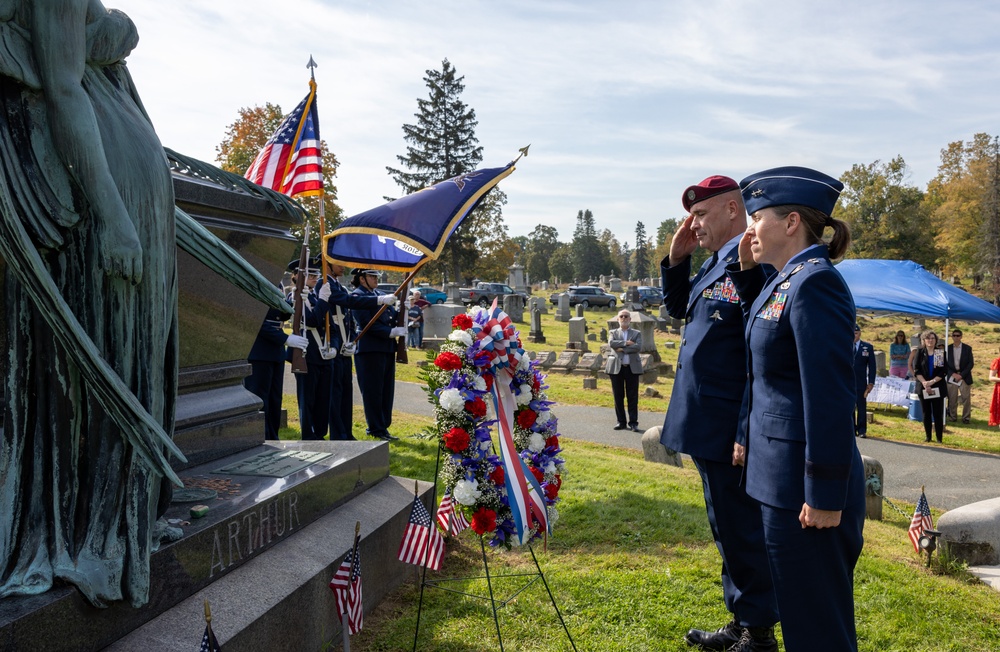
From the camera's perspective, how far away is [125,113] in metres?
2.75

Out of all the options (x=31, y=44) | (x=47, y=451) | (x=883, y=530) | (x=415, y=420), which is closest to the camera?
(x=31, y=44)

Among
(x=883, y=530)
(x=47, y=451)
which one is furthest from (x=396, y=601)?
(x=883, y=530)

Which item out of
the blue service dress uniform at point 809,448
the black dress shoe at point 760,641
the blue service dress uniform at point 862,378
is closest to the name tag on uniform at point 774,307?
the blue service dress uniform at point 809,448

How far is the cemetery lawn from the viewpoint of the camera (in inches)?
152

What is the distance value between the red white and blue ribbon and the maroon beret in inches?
47.7

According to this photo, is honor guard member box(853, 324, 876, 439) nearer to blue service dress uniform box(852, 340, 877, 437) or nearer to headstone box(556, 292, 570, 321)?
blue service dress uniform box(852, 340, 877, 437)

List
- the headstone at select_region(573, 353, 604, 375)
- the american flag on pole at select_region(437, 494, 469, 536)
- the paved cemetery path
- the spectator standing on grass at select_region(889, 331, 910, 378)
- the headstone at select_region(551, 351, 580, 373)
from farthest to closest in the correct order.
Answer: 1. the headstone at select_region(551, 351, 580, 373)
2. the headstone at select_region(573, 353, 604, 375)
3. the spectator standing on grass at select_region(889, 331, 910, 378)
4. the paved cemetery path
5. the american flag on pole at select_region(437, 494, 469, 536)

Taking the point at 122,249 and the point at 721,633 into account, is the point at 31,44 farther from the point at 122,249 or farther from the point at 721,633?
the point at 721,633

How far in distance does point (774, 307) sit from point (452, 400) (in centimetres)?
A: 187

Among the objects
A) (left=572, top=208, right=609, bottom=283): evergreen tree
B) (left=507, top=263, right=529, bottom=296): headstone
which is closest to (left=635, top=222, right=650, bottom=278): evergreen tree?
(left=572, top=208, right=609, bottom=283): evergreen tree

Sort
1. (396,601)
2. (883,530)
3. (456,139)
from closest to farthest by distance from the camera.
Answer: (396,601), (883,530), (456,139)

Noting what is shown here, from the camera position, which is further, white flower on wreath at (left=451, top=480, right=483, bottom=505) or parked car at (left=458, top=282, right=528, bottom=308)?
parked car at (left=458, top=282, right=528, bottom=308)

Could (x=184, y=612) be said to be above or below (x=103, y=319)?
below

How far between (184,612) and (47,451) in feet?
2.78
